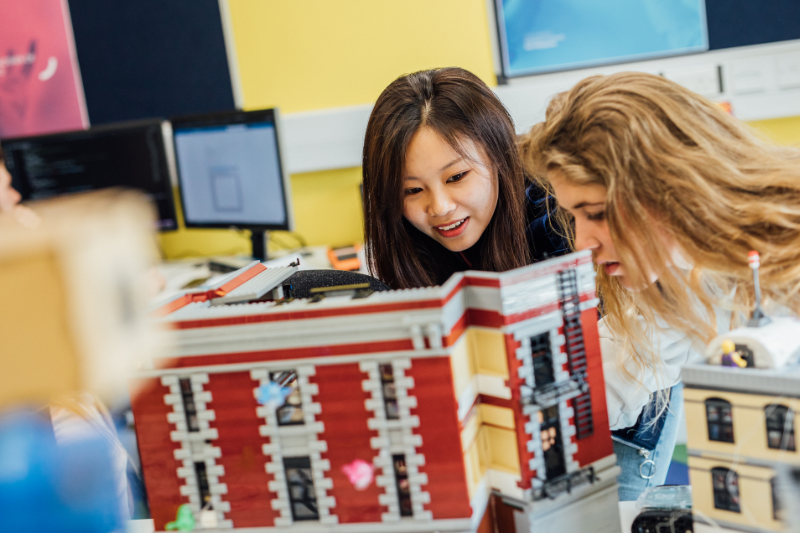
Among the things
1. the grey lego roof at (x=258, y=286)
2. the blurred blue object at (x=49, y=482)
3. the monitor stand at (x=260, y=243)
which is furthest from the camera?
the monitor stand at (x=260, y=243)

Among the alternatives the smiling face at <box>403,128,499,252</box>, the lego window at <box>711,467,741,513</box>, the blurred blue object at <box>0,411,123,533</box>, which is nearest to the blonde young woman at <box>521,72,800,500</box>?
the lego window at <box>711,467,741,513</box>

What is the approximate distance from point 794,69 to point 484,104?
1730mm

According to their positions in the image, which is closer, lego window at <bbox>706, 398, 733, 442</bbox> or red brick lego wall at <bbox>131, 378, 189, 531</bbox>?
lego window at <bbox>706, 398, 733, 442</bbox>

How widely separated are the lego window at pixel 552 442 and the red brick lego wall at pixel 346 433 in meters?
0.20

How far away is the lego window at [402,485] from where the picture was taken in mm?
802

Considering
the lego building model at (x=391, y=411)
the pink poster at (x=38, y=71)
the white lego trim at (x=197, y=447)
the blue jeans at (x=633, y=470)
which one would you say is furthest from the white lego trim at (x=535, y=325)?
the pink poster at (x=38, y=71)

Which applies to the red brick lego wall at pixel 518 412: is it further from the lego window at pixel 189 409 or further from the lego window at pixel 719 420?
the lego window at pixel 189 409

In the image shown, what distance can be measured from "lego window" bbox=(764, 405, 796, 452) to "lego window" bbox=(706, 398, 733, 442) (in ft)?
0.12

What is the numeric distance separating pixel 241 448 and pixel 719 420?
54 cm

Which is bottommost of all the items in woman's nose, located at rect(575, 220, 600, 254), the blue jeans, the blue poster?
the blue jeans

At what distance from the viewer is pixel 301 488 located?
84cm

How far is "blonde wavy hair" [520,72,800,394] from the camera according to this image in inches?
35.5

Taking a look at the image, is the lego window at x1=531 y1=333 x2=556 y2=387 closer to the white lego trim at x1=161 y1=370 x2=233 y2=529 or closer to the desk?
the desk

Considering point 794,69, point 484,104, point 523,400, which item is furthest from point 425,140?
point 794,69
